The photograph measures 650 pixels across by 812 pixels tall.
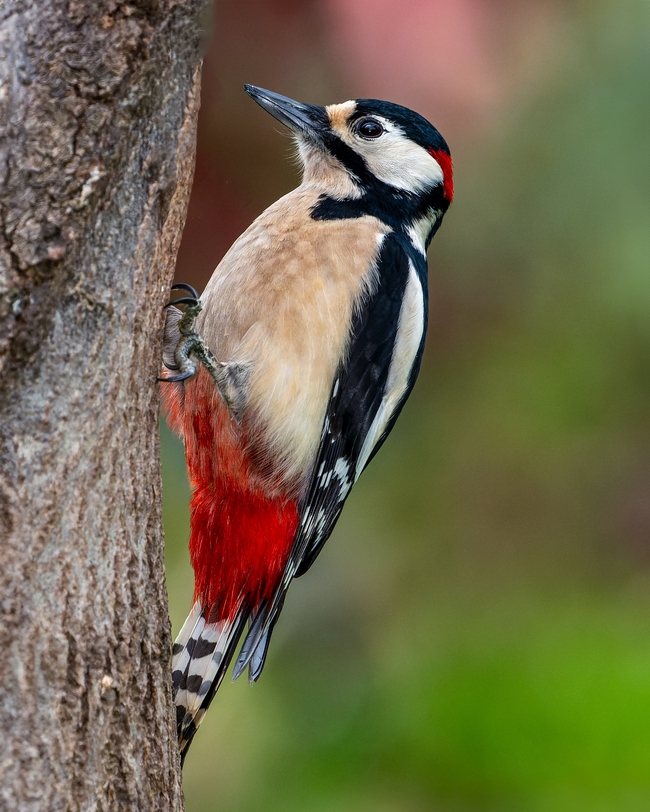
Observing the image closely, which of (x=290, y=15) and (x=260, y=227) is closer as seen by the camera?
(x=260, y=227)

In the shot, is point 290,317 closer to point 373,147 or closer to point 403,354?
point 403,354

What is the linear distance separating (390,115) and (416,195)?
9.6 inches

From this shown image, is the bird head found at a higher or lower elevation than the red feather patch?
higher

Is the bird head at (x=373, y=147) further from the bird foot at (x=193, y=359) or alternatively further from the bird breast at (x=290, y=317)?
the bird foot at (x=193, y=359)

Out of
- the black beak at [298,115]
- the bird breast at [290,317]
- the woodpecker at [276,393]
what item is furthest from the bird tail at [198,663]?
the black beak at [298,115]

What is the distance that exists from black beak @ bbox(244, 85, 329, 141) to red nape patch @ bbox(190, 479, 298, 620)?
1.04 m

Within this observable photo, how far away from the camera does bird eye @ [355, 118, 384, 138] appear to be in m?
2.71

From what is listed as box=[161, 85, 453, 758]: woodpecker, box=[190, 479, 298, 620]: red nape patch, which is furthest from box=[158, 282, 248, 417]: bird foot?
box=[190, 479, 298, 620]: red nape patch

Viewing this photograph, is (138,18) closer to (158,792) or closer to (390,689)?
(158,792)

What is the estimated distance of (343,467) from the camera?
8.12 feet

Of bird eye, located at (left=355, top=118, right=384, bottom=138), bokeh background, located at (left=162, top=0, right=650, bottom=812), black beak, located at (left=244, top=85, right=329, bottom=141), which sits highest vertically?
black beak, located at (left=244, top=85, right=329, bottom=141)

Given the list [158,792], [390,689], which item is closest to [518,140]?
[390,689]

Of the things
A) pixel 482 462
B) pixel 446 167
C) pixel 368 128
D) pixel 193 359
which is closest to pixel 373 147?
pixel 368 128

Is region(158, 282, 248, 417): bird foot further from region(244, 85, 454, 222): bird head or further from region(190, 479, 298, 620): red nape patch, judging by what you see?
region(244, 85, 454, 222): bird head
